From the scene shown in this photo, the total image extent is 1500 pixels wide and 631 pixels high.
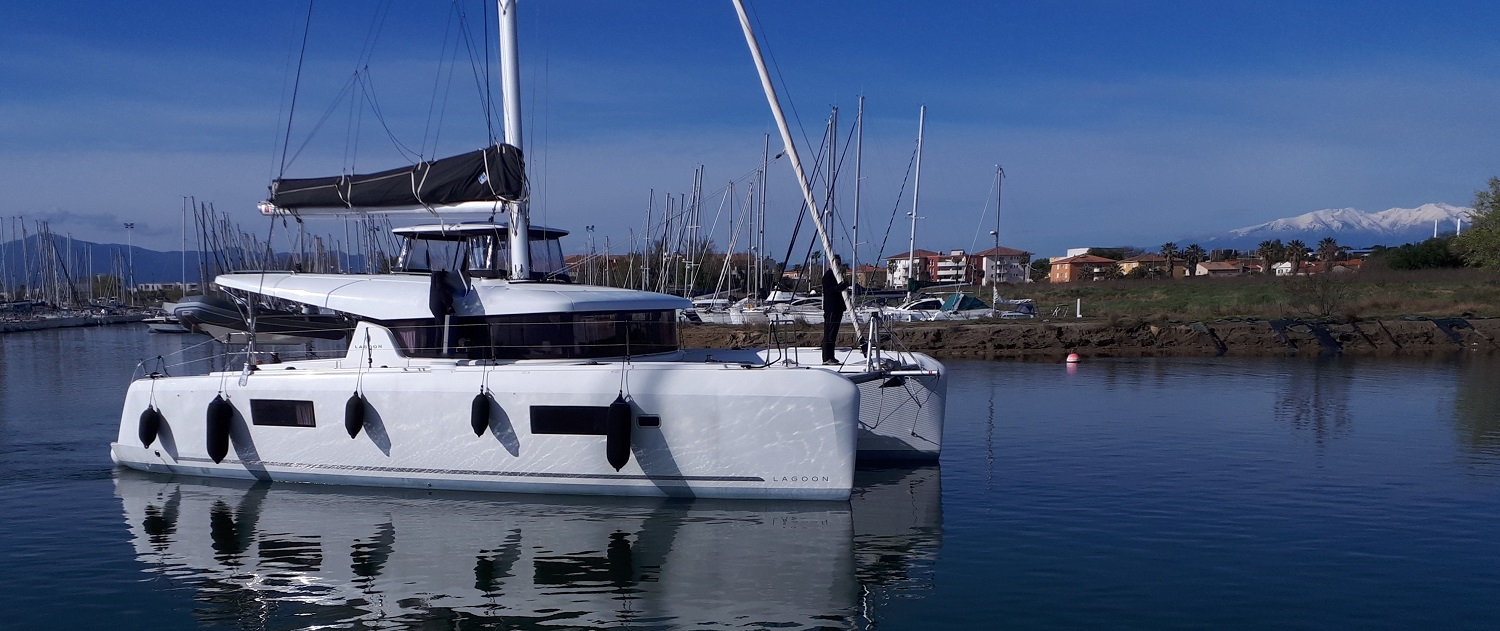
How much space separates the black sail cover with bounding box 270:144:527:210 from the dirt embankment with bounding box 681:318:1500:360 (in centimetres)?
2089

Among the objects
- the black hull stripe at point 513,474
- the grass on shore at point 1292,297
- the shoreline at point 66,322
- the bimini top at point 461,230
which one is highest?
the bimini top at point 461,230

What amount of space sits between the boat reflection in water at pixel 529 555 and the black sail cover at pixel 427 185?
12.1 feet

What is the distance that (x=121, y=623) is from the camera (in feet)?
28.8

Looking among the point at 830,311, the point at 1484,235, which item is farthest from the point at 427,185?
the point at 1484,235

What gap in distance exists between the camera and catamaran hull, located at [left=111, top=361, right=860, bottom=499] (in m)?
11.4

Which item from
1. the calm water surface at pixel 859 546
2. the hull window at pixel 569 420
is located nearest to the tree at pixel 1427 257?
the calm water surface at pixel 859 546

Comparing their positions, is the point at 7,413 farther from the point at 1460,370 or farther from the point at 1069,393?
the point at 1460,370

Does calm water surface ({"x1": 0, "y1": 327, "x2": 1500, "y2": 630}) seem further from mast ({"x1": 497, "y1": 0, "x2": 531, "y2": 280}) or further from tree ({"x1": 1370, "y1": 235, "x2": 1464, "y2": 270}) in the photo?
tree ({"x1": 1370, "y1": 235, "x2": 1464, "y2": 270})

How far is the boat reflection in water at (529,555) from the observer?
9039mm

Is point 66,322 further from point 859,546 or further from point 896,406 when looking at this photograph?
point 859,546

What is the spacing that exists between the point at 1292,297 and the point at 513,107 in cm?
3751

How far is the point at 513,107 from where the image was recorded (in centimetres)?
1376

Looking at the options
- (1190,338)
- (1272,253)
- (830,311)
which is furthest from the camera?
(1272,253)

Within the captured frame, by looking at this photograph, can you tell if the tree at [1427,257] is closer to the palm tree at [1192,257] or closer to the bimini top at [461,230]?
the palm tree at [1192,257]
